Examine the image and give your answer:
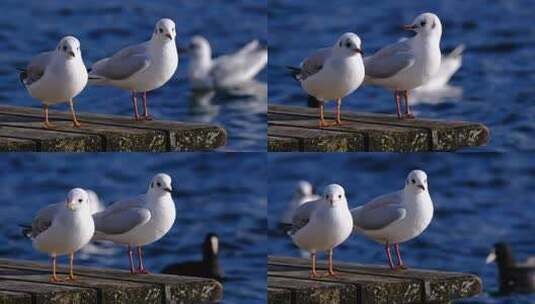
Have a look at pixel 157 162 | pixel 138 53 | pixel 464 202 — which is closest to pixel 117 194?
pixel 157 162

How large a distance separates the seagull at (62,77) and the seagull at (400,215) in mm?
1402

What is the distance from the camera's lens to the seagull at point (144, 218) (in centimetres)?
1025

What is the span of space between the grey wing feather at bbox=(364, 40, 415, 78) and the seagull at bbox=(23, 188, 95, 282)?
154cm

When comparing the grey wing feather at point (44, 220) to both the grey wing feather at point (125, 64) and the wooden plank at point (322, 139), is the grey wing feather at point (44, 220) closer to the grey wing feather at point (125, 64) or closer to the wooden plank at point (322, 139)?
the grey wing feather at point (125, 64)

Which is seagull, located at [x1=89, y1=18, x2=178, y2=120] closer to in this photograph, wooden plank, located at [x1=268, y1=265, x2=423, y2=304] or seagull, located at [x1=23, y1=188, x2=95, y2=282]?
seagull, located at [x1=23, y1=188, x2=95, y2=282]

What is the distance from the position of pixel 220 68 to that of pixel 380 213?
357 inches

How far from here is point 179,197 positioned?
810 inches

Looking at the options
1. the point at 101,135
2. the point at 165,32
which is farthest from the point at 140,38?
the point at 101,135

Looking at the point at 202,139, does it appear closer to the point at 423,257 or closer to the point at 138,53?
the point at 138,53

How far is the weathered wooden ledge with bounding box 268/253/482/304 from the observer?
9.39 meters

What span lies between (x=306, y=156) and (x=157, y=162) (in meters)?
1.44

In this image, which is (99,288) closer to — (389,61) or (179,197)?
(389,61)

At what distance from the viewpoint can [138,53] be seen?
10.6 m

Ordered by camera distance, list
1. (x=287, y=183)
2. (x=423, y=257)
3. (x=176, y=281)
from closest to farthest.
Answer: (x=176, y=281) → (x=423, y=257) → (x=287, y=183)
